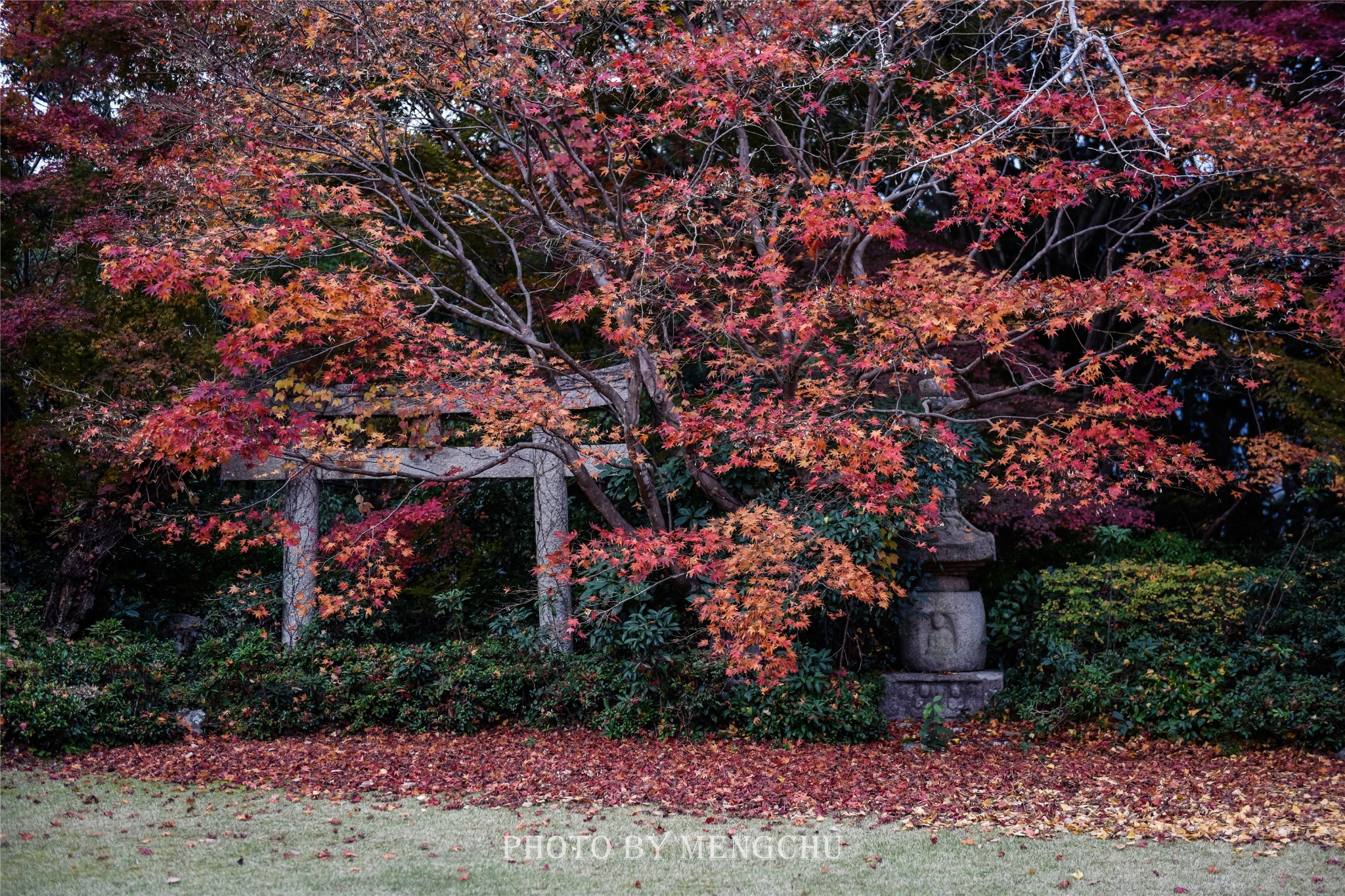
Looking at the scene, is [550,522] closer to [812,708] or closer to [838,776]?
[812,708]

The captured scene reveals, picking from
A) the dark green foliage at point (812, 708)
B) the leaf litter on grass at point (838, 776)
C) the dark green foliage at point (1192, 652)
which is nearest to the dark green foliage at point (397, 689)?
the dark green foliage at point (812, 708)

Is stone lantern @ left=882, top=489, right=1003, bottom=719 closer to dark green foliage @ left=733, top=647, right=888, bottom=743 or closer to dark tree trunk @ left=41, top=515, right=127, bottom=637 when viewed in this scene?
dark green foliage @ left=733, top=647, right=888, bottom=743

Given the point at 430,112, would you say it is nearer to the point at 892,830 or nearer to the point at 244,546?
the point at 244,546

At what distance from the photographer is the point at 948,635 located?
7.88m

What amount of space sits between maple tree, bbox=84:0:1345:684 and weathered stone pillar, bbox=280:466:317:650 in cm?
61

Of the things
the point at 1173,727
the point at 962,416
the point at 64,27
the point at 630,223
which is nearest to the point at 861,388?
the point at 962,416

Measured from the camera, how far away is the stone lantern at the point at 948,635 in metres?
7.72

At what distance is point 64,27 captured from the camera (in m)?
7.82

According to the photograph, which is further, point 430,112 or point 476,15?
point 430,112

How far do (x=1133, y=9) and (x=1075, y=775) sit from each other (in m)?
6.63

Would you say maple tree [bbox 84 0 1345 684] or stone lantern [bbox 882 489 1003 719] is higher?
maple tree [bbox 84 0 1345 684]

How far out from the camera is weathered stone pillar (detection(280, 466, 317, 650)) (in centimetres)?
829

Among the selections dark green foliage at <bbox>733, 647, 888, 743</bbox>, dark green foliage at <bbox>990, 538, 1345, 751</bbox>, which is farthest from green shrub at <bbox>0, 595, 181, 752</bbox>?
dark green foliage at <bbox>990, 538, 1345, 751</bbox>

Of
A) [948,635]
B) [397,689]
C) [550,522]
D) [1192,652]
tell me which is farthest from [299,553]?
[1192,652]
